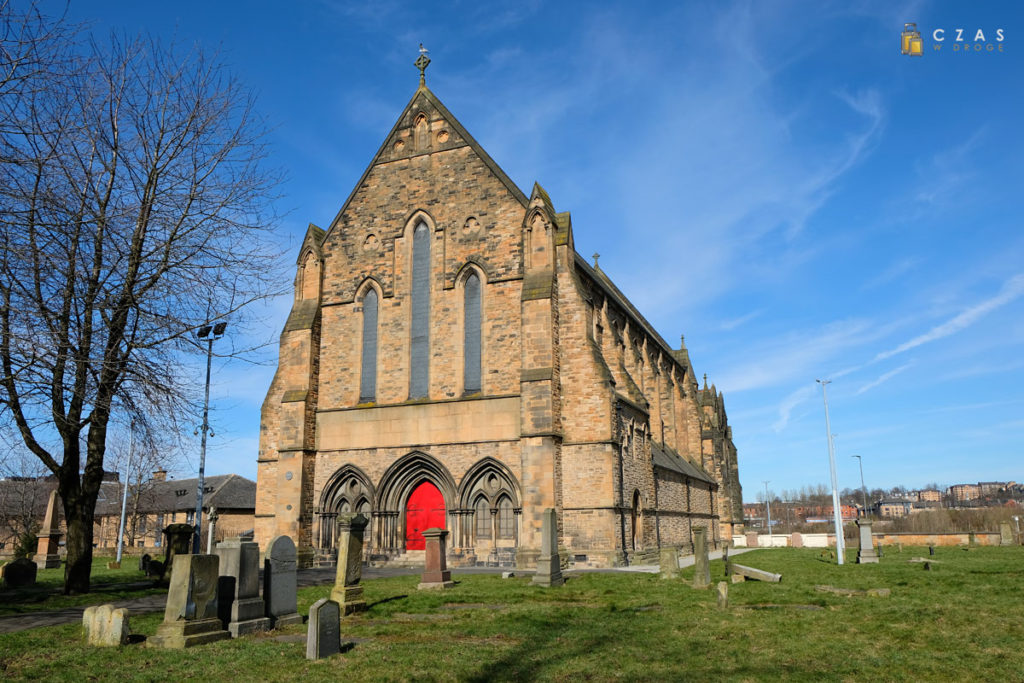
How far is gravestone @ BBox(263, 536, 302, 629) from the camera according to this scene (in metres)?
11.8

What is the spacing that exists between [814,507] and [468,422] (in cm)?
16602

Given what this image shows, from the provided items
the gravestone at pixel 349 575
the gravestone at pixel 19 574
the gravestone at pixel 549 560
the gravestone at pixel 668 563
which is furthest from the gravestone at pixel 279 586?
the gravestone at pixel 19 574

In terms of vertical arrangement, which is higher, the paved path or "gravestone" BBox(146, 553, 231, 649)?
"gravestone" BBox(146, 553, 231, 649)

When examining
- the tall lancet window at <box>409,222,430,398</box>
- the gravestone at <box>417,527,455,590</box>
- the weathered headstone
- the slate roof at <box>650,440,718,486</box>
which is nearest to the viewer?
the weathered headstone

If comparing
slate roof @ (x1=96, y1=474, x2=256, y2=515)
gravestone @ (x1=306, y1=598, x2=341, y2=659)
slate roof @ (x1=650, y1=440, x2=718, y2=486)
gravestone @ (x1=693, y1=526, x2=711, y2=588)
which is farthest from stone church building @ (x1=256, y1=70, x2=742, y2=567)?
slate roof @ (x1=96, y1=474, x2=256, y2=515)

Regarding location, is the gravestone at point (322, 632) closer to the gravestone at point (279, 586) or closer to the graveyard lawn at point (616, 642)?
the graveyard lawn at point (616, 642)

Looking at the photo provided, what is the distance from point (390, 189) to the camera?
1073 inches

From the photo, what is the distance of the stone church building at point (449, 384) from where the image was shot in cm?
2298

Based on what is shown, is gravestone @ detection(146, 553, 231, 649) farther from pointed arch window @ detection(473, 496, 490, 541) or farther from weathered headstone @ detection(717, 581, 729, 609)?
pointed arch window @ detection(473, 496, 490, 541)

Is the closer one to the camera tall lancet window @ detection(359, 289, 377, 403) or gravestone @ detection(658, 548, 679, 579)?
gravestone @ detection(658, 548, 679, 579)

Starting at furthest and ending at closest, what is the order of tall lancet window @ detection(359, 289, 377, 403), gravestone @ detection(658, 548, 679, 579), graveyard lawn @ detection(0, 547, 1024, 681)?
tall lancet window @ detection(359, 289, 377, 403) < gravestone @ detection(658, 548, 679, 579) < graveyard lawn @ detection(0, 547, 1024, 681)

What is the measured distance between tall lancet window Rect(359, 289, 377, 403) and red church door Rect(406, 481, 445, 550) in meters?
3.79

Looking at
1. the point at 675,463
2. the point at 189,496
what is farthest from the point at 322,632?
the point at 189,496

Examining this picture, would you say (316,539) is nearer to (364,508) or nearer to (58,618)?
(364,508)
